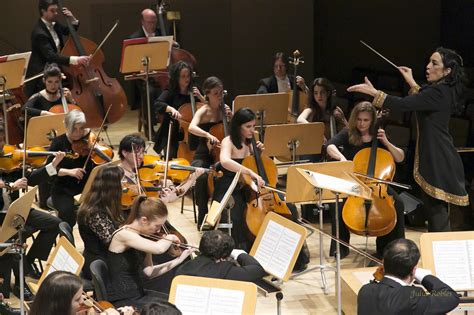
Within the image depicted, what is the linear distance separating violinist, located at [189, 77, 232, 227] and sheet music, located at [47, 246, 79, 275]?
206 cm

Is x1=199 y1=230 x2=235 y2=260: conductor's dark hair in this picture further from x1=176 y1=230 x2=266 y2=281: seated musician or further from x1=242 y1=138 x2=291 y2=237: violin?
x1=242 y1=138 x2=291 y2=237: violin

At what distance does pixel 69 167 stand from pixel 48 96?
127 cm

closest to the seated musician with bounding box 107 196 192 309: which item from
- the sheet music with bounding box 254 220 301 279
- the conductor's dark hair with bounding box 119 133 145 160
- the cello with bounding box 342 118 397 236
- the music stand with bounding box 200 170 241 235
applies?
the music stand with bounding box 200 170 241 235

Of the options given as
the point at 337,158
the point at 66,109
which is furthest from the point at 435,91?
the point at 66,109

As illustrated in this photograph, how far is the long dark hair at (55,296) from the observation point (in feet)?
10.6

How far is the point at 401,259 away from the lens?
368 centimetres

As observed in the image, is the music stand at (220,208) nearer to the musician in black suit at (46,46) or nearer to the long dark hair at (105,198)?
the long dark hair at (105,198)

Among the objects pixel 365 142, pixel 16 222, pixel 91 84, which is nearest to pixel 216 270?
pixel 16 222

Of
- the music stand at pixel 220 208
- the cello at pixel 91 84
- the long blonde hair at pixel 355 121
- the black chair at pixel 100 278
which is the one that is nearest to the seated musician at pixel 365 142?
the long blonde hair at pixel 355 121

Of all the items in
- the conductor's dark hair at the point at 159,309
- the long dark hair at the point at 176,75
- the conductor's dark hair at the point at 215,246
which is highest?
the long dark hair at the point at 176,75

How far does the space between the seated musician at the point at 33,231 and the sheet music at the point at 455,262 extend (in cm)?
238

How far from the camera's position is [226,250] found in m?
4.02

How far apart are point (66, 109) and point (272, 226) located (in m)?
2.65

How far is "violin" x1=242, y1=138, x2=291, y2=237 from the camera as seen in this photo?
5.24 metres
